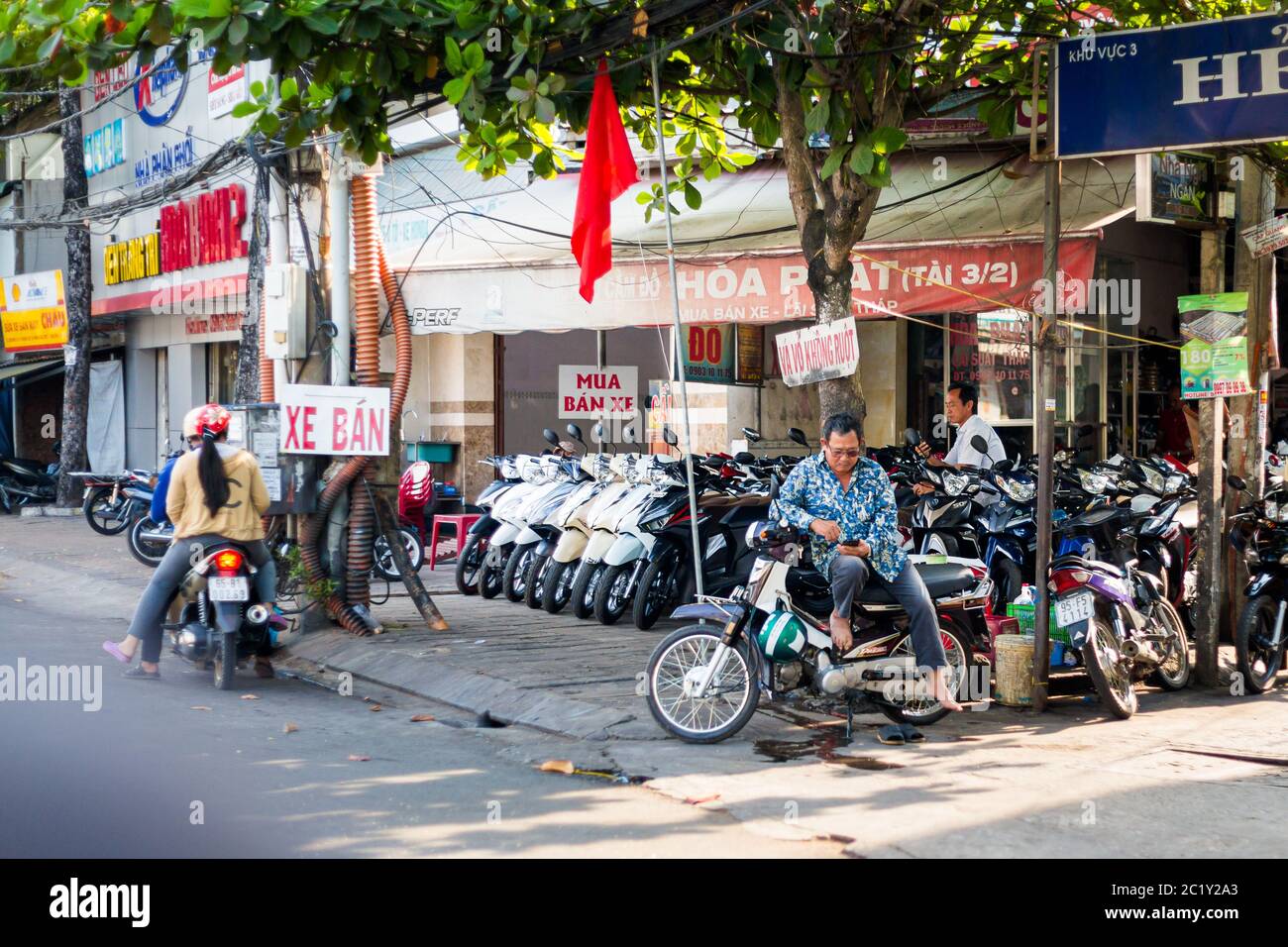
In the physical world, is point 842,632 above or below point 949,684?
above

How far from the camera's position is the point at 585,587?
10.8 metres

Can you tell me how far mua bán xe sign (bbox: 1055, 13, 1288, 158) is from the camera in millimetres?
7301

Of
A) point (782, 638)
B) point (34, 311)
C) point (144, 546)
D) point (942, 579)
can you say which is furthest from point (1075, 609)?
point (34, 311)

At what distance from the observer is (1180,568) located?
10.2m

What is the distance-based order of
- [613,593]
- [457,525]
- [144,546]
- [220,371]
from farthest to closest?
[220,371] < [144,546] < [457,525] < [613,593]

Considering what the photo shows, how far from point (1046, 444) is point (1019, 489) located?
1238 mm

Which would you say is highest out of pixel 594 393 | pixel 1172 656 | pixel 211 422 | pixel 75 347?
pixel 75 347

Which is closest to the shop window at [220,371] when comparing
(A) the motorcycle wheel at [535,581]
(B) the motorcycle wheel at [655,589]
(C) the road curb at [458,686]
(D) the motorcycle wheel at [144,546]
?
(D) the motorcycle wheel at [144,546]

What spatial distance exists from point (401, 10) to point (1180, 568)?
22.2ft

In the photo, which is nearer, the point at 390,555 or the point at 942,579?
the point at 942,579

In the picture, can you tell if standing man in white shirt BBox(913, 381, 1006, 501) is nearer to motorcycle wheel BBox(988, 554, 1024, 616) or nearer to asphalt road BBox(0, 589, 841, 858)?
motorcycle wheel BBox(988, 554, 1024, 616)

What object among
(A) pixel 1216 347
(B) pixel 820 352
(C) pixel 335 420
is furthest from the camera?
(C) pixel 335 420

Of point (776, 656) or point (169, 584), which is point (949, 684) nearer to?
point (776, 656)
